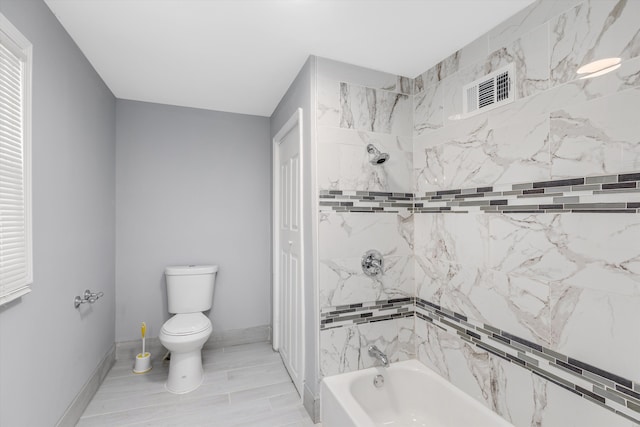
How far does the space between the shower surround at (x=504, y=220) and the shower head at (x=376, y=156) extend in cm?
6

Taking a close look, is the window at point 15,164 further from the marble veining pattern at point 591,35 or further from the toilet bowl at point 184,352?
the marble veining pattern at point 591,35

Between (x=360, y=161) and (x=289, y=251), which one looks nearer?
(x=360, y=161)

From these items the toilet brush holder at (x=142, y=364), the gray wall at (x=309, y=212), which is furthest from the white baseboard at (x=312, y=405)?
the toilet brush holder at (x=142, y=364)

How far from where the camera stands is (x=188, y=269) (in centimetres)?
255

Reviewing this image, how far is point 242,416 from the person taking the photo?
1.89 metres

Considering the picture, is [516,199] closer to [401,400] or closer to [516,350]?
[516,350]

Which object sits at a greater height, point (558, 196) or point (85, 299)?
point (558, 196)

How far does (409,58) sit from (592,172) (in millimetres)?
1231

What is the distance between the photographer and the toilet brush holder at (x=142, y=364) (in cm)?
239

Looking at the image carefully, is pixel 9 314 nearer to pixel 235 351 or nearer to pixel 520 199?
pixel 235 351

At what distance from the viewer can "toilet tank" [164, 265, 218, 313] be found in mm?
2529

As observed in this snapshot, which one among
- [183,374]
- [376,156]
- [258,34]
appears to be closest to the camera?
[258,34]

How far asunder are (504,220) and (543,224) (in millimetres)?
184

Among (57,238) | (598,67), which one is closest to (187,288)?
(57,238)
